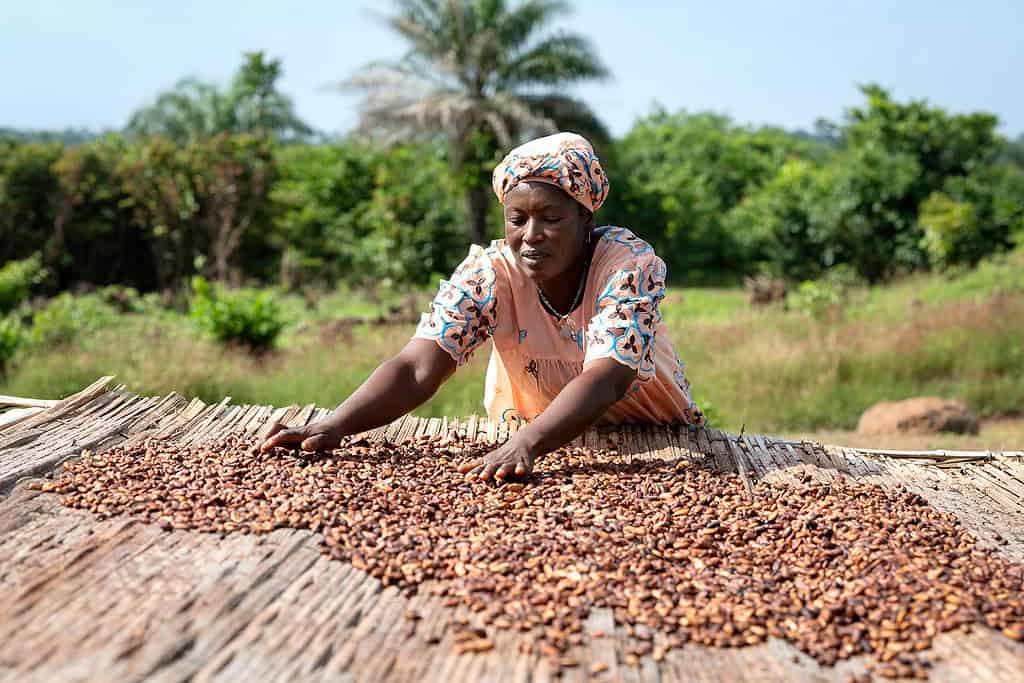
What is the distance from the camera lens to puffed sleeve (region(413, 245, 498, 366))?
9.85 feet

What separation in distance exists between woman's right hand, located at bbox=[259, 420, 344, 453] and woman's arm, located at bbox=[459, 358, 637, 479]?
421 mm

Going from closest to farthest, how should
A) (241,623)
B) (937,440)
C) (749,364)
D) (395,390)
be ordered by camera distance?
(241,623) < (395,390) < (937,440) < (749,364)

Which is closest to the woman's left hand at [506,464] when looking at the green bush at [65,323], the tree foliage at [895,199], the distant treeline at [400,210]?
the green bush at [65,323]

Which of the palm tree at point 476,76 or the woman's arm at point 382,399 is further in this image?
the palm tree at point 476,76

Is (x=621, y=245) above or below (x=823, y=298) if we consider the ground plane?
above

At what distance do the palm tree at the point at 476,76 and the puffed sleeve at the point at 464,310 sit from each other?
50.7ft

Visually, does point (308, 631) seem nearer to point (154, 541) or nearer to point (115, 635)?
point (115, 635)

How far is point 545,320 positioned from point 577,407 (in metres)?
0.52

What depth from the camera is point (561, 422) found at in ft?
8.76

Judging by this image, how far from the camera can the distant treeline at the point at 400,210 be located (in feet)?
53.7

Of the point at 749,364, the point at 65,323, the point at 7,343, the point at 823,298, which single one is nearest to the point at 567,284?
the point at 749,364

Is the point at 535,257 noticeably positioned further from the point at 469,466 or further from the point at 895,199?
the point at 895,199

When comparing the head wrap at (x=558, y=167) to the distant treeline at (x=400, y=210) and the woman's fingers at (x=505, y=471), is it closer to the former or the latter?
the woman's fingers at (x=505, y=471)

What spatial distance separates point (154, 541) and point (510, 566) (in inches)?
32.6
